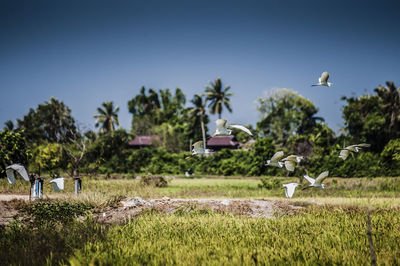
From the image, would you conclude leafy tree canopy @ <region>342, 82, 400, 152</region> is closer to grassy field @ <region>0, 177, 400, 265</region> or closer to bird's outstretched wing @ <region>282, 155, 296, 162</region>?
grassy field @ <region>0, 177, 400, 265</region>

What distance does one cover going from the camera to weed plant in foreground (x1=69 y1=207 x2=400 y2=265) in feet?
10.4

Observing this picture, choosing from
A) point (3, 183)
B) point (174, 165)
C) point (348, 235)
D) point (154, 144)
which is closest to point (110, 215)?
point (348, 235)

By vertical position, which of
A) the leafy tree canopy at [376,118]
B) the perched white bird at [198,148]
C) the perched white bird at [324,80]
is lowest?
the perched white bird at [198,148]

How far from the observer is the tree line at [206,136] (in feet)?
53.1

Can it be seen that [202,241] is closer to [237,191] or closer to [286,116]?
[237,191]

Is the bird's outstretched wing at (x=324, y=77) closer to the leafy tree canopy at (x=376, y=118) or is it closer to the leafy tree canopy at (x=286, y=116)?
the leafy tree canopy at (x=376, y=118)

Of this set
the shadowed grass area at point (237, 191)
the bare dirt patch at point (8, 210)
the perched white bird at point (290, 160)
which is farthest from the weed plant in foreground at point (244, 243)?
the shadowed grass area at point (237, 191)

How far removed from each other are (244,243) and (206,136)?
83.1 ft

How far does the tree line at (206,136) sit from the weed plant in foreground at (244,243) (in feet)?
11.6

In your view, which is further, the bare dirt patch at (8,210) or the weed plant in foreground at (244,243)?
the bare dirt patch at (8,210)

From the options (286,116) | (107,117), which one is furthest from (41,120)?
(286,116)

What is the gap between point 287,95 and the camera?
3844 centimetres

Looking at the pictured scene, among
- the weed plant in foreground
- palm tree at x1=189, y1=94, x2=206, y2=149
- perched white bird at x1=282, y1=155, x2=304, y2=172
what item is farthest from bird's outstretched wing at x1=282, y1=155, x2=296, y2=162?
palm tree at x1=189, y1=94, x2=206, y2=149

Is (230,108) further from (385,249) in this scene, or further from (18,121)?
(385,249)
